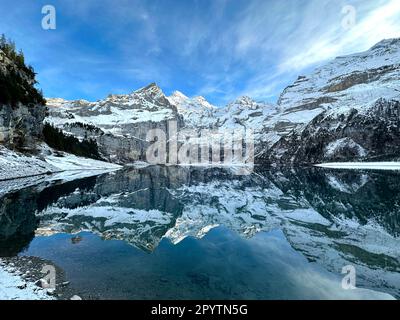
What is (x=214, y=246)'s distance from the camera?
65.4 feet

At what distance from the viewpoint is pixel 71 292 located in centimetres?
1192

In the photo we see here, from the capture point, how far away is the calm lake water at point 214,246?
12.8m

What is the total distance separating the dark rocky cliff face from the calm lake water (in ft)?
182

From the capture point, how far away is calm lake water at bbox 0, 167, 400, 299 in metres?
12.8

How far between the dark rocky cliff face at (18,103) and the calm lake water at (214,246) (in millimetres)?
55414

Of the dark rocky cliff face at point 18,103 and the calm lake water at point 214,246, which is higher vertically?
the dark rocky cliff face at point 18,103

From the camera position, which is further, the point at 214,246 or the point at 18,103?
the point at 18,103

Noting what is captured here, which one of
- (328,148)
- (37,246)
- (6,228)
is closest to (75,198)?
(6,228)

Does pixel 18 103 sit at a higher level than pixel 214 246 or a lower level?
higher

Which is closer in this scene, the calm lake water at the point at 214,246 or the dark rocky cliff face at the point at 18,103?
the calm lake water at the point at 214,246

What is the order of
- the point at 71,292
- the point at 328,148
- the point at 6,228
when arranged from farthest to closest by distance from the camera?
the point at 328,148 → the point at 6,228 → the point at 71,292

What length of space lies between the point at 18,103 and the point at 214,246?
92719 mm

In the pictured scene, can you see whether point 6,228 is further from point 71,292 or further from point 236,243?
point 236,243
